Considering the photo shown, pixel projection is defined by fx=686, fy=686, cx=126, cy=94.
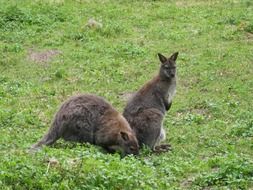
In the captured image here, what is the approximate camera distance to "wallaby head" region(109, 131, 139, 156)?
10047 mm

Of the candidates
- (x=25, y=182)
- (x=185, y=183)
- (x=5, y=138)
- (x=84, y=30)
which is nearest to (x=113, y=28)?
(x=84, y=30)

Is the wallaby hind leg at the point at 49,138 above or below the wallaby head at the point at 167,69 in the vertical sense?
below

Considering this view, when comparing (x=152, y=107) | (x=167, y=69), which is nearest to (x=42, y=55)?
(x=167, y=69)

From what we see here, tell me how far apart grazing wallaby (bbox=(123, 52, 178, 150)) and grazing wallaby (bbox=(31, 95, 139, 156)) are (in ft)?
1.70

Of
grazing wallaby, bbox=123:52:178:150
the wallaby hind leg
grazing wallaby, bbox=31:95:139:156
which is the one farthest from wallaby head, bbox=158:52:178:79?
the wallaby hind leg

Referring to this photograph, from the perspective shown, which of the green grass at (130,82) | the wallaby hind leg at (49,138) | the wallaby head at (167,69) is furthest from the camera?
the wallaby head at (167,69)

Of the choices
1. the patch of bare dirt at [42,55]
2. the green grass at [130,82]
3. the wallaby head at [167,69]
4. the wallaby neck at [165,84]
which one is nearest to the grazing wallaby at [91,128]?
the green grass at [130,82]

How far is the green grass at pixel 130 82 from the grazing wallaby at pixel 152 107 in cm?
38

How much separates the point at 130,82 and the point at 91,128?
5105mm

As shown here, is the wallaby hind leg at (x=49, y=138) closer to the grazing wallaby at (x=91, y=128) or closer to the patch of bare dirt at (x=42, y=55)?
the grazing wallaby at (x=91, y=128)

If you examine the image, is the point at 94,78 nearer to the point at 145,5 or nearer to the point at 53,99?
the point at 53,99

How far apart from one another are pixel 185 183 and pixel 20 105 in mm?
5290

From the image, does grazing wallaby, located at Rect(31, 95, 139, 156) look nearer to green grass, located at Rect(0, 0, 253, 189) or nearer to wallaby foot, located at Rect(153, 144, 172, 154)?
green grass, located at Rect(0, 0, 253, 189)

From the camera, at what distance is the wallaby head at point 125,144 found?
10047 millimetres
